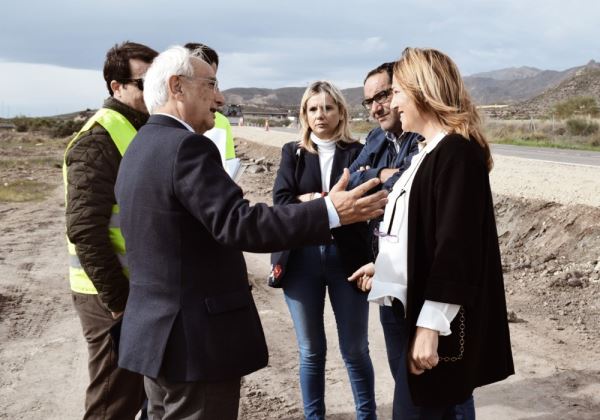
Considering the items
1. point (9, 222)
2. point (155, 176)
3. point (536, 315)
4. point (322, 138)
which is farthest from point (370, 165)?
point (9, 222)

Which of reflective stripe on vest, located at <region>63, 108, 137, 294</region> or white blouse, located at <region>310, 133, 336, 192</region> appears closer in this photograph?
reflective stripe on vest, located at <region>63, 108, 137, 294</region>

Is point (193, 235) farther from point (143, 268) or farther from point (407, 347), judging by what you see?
point (407, 347)

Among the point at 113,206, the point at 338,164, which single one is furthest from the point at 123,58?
the point at 338,164

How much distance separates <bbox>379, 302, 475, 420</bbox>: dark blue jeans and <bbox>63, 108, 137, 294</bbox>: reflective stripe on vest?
124 centimetres

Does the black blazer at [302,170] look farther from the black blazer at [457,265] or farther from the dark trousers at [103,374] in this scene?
the black blazer at [457,265]

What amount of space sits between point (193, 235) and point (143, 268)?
0.24 m

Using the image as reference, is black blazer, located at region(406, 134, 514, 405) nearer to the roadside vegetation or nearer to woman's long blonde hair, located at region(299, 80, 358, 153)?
woman's long blonde hair, located at region(299, 80, 358, 153)

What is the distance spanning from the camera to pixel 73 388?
4.82 m

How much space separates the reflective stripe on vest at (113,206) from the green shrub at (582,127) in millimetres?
31890

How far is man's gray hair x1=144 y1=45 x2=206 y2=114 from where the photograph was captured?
7.73ft

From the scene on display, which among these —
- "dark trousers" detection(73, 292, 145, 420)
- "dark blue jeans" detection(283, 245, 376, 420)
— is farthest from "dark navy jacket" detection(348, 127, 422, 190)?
"dark trousers" detection(73, 292, 145, 420)

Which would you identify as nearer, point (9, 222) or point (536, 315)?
point (536, 315)

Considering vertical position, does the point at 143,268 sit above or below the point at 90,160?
below

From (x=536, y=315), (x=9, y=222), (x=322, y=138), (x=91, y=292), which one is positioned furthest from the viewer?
(x=9, y=222)
